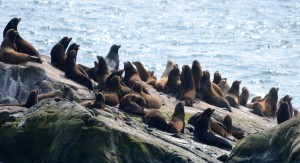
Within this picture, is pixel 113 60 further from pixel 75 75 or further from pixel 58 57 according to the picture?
pixel 75 75

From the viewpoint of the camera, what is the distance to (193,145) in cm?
1537

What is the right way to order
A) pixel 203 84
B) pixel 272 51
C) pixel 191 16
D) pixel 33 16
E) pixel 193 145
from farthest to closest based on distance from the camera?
pixel 191 16, pixel 33 16, pixel 272 51, pixel 203 84, pixel 193 145

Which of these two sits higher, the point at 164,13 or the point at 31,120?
the point at 31,120

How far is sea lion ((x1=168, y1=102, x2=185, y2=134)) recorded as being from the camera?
16.1 metres

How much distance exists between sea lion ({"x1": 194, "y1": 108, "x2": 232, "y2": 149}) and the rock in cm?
196

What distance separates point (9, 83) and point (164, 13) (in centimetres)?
3964

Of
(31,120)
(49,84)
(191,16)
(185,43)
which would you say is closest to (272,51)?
(185,43)

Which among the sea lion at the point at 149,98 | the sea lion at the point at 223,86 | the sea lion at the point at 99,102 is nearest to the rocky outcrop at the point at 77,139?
the sea lion at the point at 99,102

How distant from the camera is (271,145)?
13445mm

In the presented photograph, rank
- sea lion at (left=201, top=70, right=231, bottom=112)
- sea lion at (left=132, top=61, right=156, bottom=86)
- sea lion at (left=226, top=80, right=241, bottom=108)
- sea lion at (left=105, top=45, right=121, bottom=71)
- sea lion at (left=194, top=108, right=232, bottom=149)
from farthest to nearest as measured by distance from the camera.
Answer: sea lion at (left=105, top=45, right=121, bottom=71)
sea lion at (left=132, top=61, right=156, bottom=86)
sea lion at (left=226, top=80, right=241, bottom=108)
sea lion at (left=201, top=70, right=231, bottom=112)
sea lion at (left=194, top=108, right=232, bottom=149)

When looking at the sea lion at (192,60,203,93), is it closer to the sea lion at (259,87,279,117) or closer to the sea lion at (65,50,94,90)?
the sea lion at (259,87,279,117)

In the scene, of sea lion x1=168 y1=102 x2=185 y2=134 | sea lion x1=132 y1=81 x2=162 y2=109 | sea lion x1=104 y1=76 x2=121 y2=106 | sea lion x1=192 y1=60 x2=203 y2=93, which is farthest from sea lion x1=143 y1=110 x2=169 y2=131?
sea lion x1=192 y1=60 x2=203 y2=93

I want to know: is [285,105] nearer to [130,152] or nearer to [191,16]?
[130,152]

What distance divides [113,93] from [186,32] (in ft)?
102
